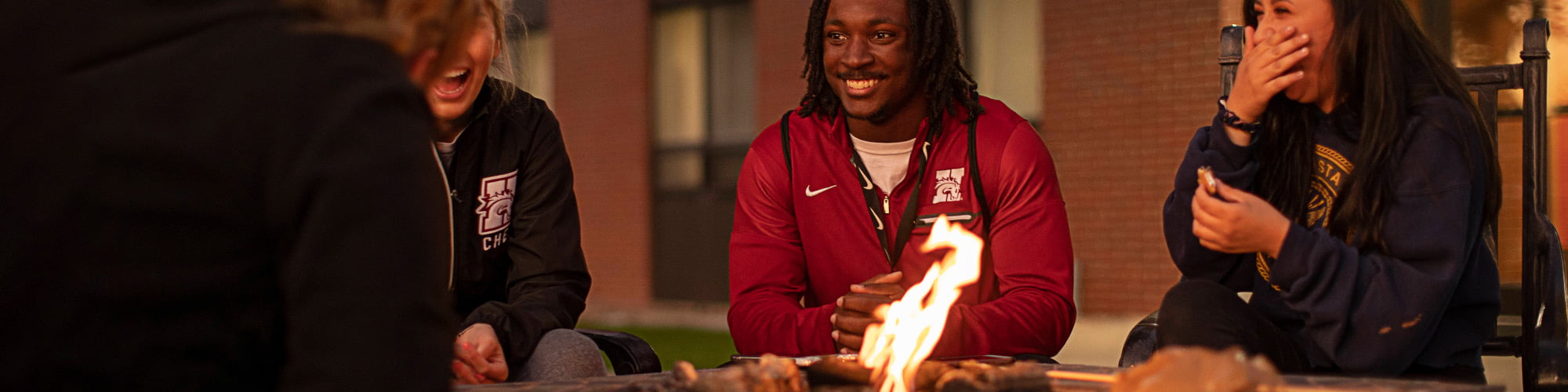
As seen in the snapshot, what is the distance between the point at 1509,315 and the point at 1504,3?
7.20ft

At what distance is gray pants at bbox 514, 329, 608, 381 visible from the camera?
2.65 metres

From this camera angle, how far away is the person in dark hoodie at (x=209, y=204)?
3.32 ft

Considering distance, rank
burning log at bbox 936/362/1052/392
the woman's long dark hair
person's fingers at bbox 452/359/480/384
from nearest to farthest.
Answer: burning log at bbox 936/362/1052/392
the woman's long dark hair
person's fingers at bbox 452/359/480/384

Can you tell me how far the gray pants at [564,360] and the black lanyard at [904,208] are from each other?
877 millimetres

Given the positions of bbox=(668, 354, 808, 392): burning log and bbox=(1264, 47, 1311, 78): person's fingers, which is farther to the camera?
bbox=(1264, 47, 1311, 78): person's fingers

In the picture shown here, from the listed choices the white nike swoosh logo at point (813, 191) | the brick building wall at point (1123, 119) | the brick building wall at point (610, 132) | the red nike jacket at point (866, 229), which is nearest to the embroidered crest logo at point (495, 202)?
the red nike jacket at point (866, 229)

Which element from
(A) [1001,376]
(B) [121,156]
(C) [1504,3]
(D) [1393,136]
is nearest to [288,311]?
(B) [121,156]

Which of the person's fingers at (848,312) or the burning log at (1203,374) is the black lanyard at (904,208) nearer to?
the person's fingers at (848,312)

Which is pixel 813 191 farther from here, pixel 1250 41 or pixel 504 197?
pixel 1250 41

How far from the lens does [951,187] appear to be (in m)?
3.20

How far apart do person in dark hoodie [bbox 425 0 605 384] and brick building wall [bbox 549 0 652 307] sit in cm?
1150

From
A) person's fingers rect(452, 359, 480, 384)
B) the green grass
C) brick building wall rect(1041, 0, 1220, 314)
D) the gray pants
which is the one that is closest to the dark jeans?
the gray pants

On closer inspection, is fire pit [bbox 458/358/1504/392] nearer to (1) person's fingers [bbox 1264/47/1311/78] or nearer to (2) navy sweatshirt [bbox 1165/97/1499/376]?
(2) navy sweatshirt [bbox 1165/97/1499/376]

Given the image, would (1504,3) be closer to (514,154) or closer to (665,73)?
(514,154)
